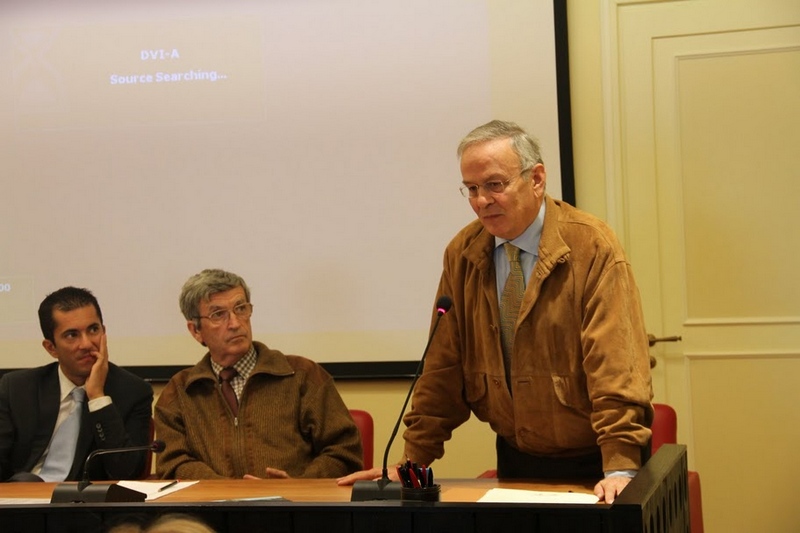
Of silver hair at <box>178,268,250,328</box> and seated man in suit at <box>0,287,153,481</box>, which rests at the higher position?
silver hair at <box>178,268,250,328</box>

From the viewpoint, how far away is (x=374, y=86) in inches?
167

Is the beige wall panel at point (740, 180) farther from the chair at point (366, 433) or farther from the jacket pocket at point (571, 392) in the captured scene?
the jacket pocket at point (571, 392)

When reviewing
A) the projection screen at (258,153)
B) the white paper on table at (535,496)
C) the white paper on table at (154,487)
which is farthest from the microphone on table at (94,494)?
the projection screen at (258,153)

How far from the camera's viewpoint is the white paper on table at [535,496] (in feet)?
6.65

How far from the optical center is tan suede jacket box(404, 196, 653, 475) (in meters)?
2.30

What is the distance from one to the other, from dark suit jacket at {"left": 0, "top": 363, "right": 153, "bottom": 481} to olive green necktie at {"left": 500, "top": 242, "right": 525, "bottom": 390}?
138 centimetres

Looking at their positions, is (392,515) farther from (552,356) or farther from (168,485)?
(168,485)

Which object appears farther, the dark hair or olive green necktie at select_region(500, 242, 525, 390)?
the dark hair

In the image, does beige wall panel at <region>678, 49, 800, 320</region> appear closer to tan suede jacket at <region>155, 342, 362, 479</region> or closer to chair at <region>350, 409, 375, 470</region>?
chair at <region>350, 409, 375, 470</region>

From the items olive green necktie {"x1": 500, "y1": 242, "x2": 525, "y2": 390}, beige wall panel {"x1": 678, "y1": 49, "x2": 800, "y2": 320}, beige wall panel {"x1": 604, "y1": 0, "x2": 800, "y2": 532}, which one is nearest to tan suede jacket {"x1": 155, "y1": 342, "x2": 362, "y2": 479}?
olive green necktie {"x1": 500, "y1": 242, "x2": 525, "y2": 390}

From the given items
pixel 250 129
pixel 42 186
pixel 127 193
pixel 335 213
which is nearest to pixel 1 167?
pixel 42 186

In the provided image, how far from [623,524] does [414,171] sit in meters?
2.61

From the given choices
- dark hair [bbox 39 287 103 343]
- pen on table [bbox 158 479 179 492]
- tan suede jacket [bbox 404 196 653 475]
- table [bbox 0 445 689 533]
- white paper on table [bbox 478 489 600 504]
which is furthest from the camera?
dark hair [bbox 39 287 103 343]

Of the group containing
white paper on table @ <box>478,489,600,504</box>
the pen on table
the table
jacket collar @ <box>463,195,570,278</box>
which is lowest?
the pen on table
